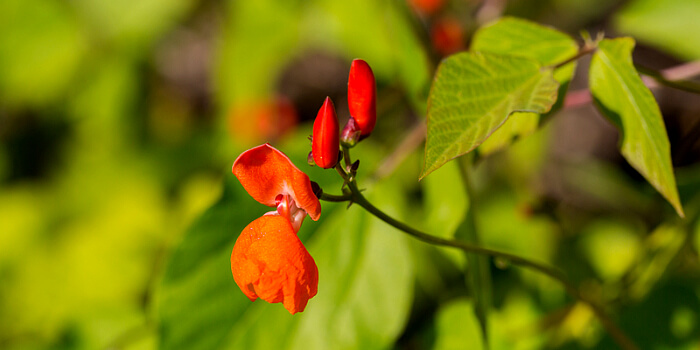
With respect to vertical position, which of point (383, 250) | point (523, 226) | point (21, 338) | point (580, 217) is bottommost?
point (580, 217)

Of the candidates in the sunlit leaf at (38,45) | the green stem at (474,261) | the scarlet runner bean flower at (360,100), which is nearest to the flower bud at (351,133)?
the scarlet runner bean flower at (360,100)

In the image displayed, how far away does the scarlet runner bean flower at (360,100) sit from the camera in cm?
Answer: 53

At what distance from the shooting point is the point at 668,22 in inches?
46.1

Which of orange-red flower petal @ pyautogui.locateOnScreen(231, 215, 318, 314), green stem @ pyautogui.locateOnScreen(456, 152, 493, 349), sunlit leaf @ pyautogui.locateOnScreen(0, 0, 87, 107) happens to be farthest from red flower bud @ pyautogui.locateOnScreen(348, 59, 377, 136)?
sunlit leaf @ pyautogui.locateOnScreen(0, 0, 87, 107)

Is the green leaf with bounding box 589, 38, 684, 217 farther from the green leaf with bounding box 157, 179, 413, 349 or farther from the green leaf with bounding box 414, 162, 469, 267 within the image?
the green leaf with bounding box 157, 179, 413, 349

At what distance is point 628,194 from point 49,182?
234 cm

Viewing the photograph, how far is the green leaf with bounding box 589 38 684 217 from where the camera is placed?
539 mm

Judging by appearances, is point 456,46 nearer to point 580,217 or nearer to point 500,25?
point 500,25

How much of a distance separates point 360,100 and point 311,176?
0.43m

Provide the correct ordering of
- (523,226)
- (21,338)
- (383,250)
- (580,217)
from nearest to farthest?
(383,250) < (523,226) < (21,338) < (580,217)

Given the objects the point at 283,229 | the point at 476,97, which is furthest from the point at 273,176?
the point at 476,97

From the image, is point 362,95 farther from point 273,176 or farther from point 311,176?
point 311,176

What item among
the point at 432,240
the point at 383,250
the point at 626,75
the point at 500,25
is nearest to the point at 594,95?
the point at 626,75

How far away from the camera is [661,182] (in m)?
0.53
